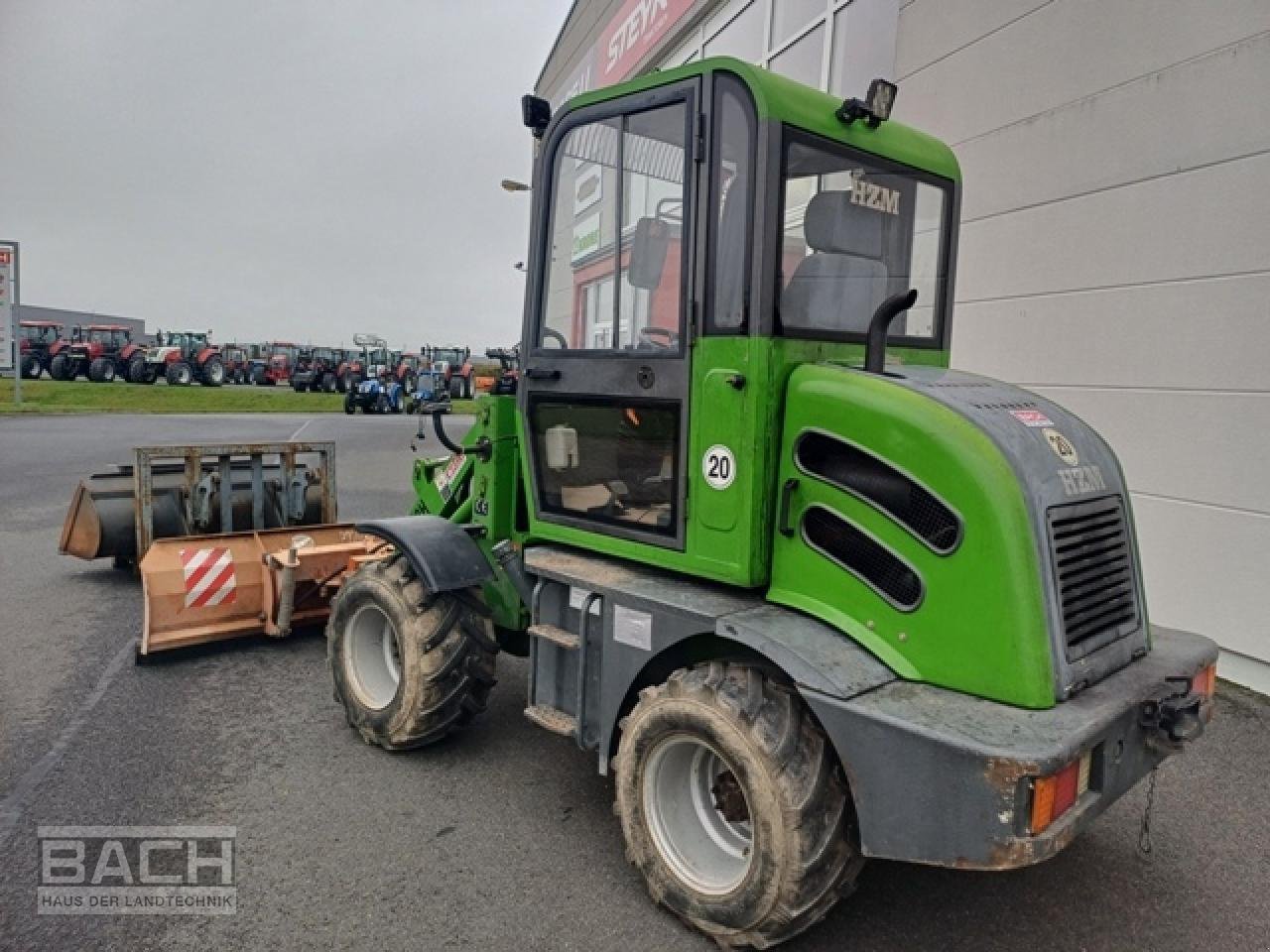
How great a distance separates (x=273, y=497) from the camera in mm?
6773

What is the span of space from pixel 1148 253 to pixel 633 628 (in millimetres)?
4530

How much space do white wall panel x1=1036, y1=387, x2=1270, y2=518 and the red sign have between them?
30.5ft

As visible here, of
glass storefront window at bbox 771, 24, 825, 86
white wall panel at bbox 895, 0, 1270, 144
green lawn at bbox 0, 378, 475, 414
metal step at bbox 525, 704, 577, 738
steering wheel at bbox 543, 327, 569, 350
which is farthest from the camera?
green lawn at bbox 0, 378, 475, 414

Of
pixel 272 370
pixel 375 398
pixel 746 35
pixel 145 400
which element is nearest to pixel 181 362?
pixel 272 370

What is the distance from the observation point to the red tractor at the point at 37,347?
35.9 meters

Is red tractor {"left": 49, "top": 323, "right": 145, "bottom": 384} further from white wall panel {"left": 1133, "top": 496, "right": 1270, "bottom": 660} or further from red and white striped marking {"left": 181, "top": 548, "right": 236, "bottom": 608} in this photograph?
white wall panel {"left": 1133, "top": 496, "right": 1270, "bottom": 660}

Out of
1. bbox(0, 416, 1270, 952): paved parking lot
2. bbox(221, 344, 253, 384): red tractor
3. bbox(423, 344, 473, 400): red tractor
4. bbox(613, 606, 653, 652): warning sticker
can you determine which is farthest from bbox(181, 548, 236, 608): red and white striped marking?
bbox(221, 344, 253, 384): red tractor

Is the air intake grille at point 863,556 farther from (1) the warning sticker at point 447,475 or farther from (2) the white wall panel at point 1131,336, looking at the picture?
(2) the white wall panel at point 1131,336

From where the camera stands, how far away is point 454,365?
1586 inches

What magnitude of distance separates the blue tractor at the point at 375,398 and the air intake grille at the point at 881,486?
95.1ft

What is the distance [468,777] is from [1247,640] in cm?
442

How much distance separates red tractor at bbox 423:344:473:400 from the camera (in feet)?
125

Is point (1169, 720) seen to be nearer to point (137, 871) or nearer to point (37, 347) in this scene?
point (137, 871)

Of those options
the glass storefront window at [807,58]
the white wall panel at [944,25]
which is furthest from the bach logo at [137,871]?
the glass storefront window at [807,58]
